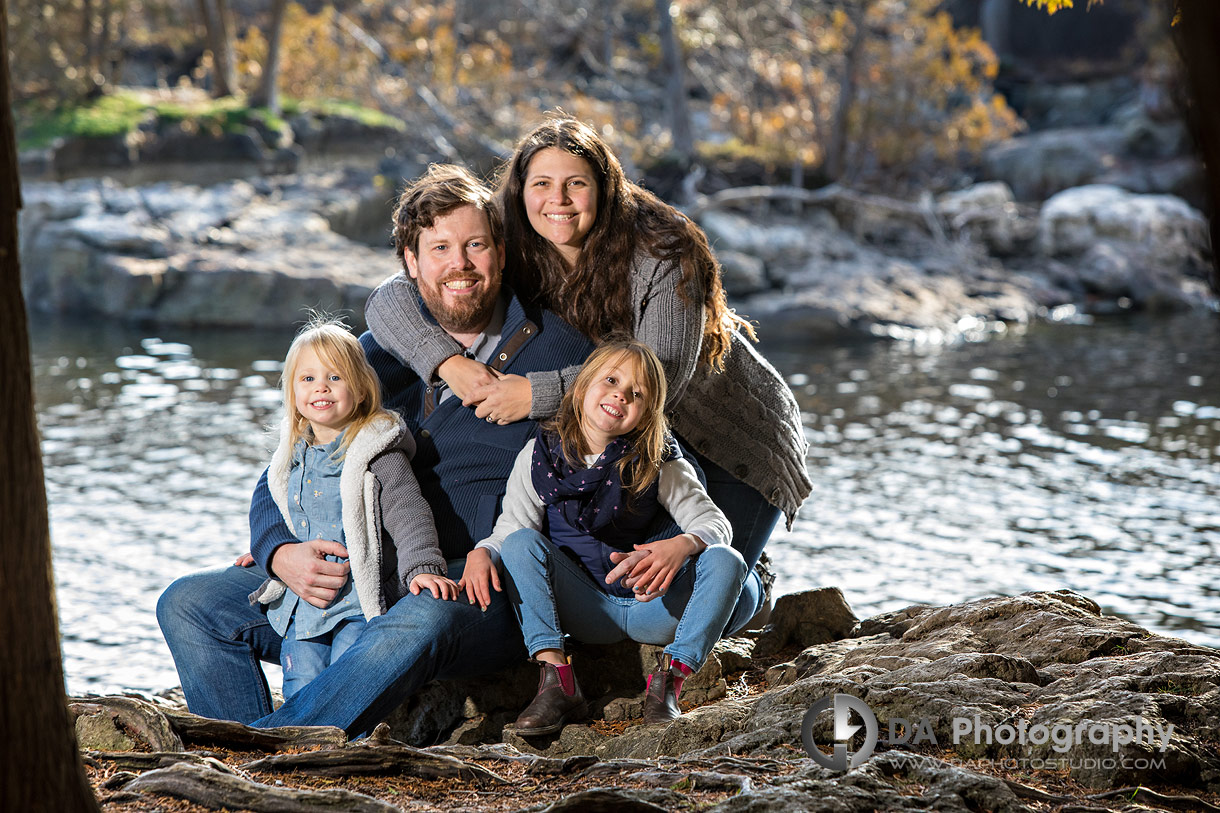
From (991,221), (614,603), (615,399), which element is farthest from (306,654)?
(991,221)

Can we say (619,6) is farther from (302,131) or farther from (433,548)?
(433,548)

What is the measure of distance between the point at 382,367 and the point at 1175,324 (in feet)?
46.7

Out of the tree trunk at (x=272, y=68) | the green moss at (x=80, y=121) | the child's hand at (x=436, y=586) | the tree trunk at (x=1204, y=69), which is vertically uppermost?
the tree trunk at (x=272, y=68)

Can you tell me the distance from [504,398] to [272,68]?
19017mm

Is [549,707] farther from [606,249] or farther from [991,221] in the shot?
[991,221]

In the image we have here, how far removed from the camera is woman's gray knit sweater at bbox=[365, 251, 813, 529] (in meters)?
3.55

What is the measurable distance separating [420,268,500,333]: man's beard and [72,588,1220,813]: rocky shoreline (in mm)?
1105

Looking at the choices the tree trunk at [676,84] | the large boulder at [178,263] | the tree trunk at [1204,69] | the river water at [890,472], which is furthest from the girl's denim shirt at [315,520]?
the tree trunk at [676,84]

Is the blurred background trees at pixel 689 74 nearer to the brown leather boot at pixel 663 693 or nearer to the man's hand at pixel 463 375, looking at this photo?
the man's hand at pixel 463 375

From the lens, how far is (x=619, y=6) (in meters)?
26.1

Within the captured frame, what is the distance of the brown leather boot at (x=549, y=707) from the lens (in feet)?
10.7

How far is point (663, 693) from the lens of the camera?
329 centimetres

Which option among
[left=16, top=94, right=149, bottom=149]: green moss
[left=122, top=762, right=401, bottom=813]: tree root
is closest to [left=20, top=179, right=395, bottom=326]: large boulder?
[left=16, top=94, right=149, bottom=149]: green moss

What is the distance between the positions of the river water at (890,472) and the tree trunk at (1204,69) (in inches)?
154
